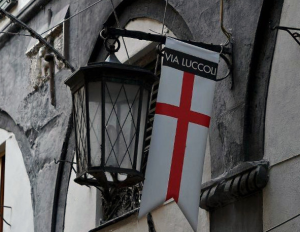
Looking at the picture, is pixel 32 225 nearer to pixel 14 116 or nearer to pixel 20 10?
pixel 14 116

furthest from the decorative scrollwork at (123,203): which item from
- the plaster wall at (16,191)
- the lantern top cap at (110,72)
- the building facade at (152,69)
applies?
the lantern top cap at (110,72)

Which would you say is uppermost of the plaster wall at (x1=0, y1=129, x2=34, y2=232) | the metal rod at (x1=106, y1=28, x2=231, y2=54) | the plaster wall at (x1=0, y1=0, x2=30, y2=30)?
the plaster wall at (x1=0, y1=0, x2=30, y2=30)

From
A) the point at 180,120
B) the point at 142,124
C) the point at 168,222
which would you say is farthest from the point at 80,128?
the point at 168,222

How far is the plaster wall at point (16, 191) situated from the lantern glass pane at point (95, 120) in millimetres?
4974

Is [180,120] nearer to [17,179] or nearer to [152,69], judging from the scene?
[152,69]

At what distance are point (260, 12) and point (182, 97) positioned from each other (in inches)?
47.2

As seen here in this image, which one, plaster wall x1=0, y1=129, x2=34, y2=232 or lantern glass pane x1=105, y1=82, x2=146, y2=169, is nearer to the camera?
lantern glass pane x1=105, y1=82, x2=146, y2=169

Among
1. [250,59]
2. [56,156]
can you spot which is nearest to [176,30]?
[250,59]

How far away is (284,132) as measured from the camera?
302 inches

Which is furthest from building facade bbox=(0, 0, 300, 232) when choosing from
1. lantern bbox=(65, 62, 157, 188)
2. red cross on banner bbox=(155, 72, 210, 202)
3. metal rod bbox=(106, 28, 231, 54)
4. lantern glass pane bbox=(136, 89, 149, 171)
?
lantern bbox=(65, 62, 157, 188)

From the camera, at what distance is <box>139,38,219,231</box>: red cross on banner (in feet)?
24.0

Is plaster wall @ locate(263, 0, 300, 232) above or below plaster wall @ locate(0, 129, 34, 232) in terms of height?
below

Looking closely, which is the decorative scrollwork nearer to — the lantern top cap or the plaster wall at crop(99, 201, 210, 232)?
the plaster wall at crop(99, 201, 210, 232)

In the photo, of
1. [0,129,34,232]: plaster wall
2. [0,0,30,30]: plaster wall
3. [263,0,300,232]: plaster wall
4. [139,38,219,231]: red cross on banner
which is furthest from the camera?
[0,0,30,30]: plaster wall
